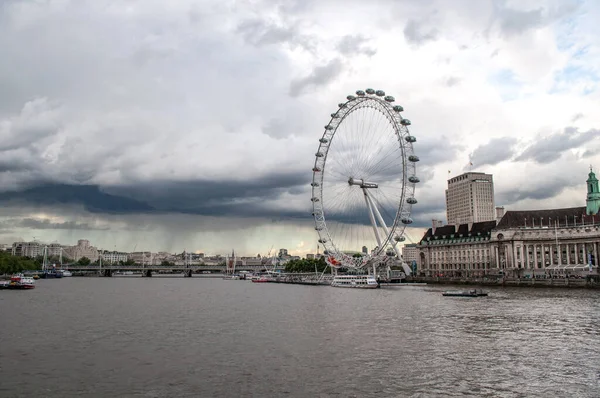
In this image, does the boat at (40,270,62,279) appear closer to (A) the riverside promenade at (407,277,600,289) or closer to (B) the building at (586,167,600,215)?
(A) the riverside promenade at (407,277,600,289)

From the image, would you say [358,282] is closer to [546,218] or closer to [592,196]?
[546,218]

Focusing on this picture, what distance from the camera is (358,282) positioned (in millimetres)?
92625

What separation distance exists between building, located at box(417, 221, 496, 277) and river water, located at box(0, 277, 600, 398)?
75.3 metres

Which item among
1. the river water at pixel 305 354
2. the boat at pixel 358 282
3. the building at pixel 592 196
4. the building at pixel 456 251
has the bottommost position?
the river water at pixel 305 354

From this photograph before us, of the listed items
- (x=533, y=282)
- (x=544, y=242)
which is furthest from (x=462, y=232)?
(x=533, y=282)

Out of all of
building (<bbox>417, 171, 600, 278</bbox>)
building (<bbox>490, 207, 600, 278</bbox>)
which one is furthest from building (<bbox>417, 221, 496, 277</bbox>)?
building (<bbox>490, 207, 600, 278</bbox>)

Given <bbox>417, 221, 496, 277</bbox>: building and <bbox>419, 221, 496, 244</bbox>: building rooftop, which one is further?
<bbox>419, 221, 496, 244</bbox>: building rooftop

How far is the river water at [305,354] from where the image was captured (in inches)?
792

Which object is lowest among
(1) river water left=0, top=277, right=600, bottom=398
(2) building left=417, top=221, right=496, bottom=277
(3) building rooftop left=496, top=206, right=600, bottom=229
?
(1) river water left=0, top=277, right=600, bottom=398

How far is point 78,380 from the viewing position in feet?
70.2

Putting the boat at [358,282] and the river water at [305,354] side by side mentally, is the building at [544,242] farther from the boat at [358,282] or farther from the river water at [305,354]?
the river water at [305,354]

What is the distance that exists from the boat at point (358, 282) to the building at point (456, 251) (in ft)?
111

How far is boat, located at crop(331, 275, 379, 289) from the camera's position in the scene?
89.6m

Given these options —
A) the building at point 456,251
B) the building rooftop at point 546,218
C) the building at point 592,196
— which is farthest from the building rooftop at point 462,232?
the building at point 592,196
